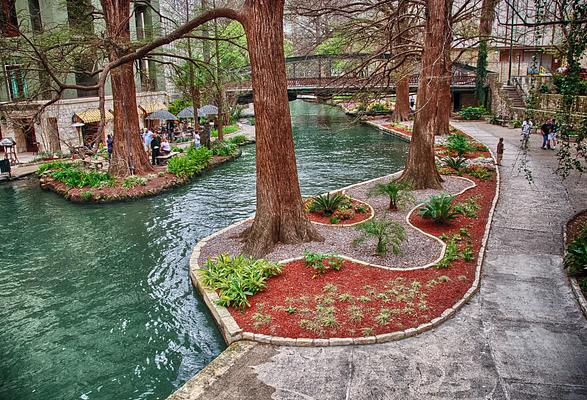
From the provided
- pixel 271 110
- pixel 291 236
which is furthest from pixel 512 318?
pixel 271 110

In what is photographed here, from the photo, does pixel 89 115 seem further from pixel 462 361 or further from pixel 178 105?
pixel 462 361

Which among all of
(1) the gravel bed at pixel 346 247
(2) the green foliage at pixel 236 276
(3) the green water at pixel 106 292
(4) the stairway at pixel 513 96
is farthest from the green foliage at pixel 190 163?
(4) the stairway at pixel 513 96

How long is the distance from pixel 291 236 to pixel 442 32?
30.3ft

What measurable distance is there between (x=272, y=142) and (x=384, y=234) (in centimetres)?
334

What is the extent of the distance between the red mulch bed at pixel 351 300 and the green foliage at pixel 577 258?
1.84m

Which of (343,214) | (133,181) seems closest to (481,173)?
(343,214)

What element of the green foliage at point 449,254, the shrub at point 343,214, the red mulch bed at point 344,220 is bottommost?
the green foliage at point 449,254

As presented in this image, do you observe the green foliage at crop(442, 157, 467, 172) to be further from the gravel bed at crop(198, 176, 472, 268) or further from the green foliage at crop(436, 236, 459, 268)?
the green foliage at crop(436, 236, 459, 268)

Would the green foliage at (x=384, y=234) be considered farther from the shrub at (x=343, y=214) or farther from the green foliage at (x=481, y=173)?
the green foliage at (x=481, y=173)

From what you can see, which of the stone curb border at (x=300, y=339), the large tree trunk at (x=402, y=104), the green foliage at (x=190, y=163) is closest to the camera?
the stone curb border at (x=300, y=339)

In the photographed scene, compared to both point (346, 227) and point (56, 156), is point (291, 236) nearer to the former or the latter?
point (346, 227)

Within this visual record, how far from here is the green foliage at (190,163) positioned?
21.8 meters

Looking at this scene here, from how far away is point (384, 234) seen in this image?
10961mm

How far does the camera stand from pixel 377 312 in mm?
8688
